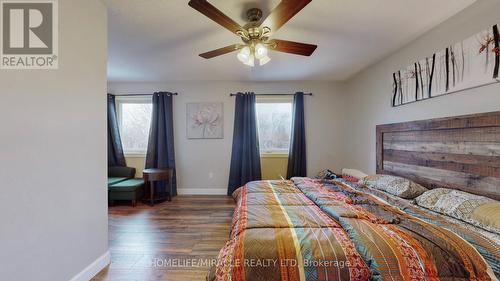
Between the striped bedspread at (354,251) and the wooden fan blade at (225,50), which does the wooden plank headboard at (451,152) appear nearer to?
the striped bedspread at (354,251)

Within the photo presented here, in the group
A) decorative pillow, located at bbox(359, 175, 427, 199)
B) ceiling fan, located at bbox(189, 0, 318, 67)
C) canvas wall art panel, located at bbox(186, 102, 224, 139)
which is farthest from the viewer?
canvas wall art panel, located at bbox(186, 102, 224, 139)

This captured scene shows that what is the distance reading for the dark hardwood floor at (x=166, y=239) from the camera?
1906 millimetres

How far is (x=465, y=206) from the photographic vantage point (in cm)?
165

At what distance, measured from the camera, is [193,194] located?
448cm


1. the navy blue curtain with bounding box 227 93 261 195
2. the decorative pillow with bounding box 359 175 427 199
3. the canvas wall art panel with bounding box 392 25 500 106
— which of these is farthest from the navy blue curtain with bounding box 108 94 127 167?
the canvas wall art panel with bounding box 392 25 500 106

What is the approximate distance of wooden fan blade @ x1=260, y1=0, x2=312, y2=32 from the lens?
150 centimetres

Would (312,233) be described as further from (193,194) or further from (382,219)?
(193,194)

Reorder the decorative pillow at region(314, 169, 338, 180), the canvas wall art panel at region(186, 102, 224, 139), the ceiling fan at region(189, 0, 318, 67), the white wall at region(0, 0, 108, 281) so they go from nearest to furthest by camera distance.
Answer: the white wall at region(0, 0, 108, 281) < the ceiling fan at region(189, 0, 318, 67) < the decorative pillow at region(314, 169, 338, 180) < the canvas wall art panel at region(186, 102, 224, 139)

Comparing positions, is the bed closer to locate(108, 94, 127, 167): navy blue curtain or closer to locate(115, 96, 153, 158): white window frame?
locate(115, 96, 153, 158): white window frame

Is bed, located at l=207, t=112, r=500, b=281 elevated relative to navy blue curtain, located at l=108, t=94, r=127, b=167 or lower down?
lower down

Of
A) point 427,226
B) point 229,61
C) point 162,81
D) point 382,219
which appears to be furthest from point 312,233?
point 162,81

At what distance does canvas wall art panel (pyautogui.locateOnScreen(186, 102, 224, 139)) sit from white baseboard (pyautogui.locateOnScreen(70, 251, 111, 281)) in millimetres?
2806

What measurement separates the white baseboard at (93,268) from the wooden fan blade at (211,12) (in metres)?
2.25

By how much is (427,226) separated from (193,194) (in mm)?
3930
